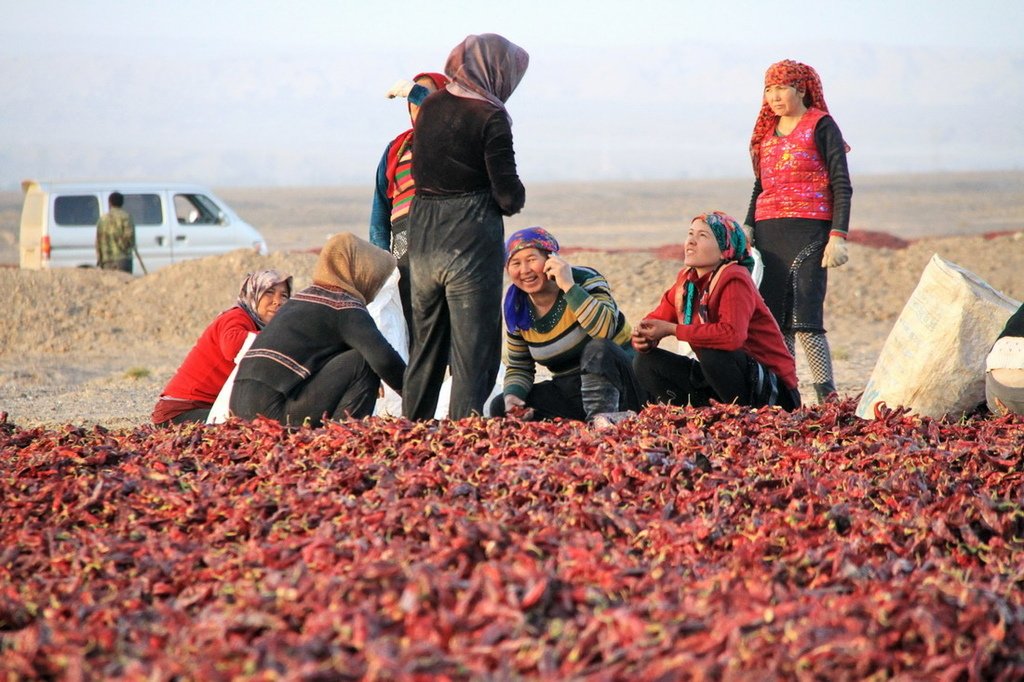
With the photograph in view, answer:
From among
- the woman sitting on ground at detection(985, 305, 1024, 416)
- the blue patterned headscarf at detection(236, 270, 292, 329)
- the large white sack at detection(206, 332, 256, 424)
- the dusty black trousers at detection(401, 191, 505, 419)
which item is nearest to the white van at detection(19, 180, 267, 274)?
the blue patterned headscarf at detection(236, 270, 292, 329)

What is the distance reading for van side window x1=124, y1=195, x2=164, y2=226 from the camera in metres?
16.3

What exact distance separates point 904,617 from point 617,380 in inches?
116

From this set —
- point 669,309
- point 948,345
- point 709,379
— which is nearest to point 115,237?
point 669,309

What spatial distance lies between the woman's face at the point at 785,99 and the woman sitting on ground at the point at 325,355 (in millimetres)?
2384

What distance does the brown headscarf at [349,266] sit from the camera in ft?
17.9

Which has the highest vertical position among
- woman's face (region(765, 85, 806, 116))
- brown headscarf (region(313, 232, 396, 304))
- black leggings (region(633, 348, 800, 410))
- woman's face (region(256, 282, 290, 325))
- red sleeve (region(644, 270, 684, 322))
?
woman's face (region(765, 85, 806, 116))

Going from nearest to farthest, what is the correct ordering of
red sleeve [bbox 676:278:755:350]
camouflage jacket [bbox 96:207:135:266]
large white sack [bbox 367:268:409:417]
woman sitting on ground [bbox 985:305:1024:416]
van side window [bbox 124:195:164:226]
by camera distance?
woman sitting on ground [bbox 985:305:1024:416]
red sleeve [bbox 676:278:755:350]
large white sack [bbox 367:268:409:417]
camouflage jacket [bbox 96:207:135:266]
van side window [bbox 124:195:164:226]

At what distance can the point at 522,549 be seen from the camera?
3100 millimetres

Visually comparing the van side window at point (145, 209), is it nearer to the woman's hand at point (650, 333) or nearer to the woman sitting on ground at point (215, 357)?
the woman sitting on ground at point (215, 357)

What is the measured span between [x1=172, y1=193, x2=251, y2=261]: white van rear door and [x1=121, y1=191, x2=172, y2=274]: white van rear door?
0.44 feet

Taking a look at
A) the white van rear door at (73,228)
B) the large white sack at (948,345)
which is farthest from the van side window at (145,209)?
the large white sack at (948,345)

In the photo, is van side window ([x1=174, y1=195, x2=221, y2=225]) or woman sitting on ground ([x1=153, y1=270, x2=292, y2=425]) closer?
woman sitting on ground ([x1=153, y1=270, x2=292, y2=425])

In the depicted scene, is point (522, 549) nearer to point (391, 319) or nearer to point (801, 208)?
point (391, 319)

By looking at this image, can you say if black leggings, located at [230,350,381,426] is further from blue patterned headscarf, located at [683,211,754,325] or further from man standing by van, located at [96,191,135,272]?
man standing by van, located at [96,191,135,272]
